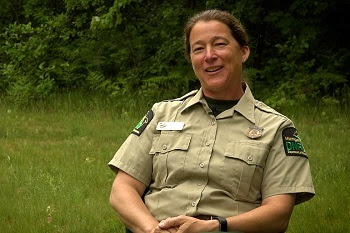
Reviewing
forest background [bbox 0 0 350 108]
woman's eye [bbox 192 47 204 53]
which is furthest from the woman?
forest background [bbox 0 0 350 108]

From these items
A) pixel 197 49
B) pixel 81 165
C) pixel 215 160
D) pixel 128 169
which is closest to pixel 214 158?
pixel 215 160

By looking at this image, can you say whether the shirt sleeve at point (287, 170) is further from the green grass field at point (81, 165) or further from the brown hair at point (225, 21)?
the green grass field at point (81, 165)

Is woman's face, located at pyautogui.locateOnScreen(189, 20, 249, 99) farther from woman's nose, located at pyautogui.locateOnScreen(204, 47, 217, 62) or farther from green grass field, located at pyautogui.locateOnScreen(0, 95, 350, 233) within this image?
green grass field, located at pyautogui.locateOnScreen(0, 95, 350, 233)

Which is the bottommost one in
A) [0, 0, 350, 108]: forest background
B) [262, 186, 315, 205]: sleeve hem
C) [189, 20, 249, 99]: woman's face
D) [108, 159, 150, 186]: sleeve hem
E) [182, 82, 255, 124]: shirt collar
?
[0, 0, 350, 108]: forest background

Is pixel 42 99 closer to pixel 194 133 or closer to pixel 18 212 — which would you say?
pixel 18 212

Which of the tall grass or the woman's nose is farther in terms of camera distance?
the tall grass

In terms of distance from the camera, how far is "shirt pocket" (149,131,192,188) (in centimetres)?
347

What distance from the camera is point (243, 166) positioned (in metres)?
3.38

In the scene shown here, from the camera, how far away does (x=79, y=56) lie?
13.1 metres

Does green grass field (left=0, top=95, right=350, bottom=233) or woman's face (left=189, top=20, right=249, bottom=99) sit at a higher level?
woman's face (left=189, top=20, right=249, bottom=99)

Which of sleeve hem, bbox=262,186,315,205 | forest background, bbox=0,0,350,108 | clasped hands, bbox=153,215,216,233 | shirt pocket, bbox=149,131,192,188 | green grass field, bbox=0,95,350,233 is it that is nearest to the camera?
clasped hands, bbox=153,215,216,233

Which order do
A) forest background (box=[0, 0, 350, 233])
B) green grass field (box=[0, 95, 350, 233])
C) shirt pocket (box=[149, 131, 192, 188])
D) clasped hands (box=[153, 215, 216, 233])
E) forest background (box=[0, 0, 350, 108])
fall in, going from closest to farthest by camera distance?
clasped hands (box=[153, 215, 216, 233]) < shirt pocket (box=[149, 131, 192, 188]) < green grass field (box=[0, 95, 350, 233]) < forest background (box=[0, 0, 350, 233]) < forest background (box=[0, 0, 350, 108])

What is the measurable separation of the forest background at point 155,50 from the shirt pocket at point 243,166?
6.67m

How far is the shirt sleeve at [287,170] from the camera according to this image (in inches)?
131
